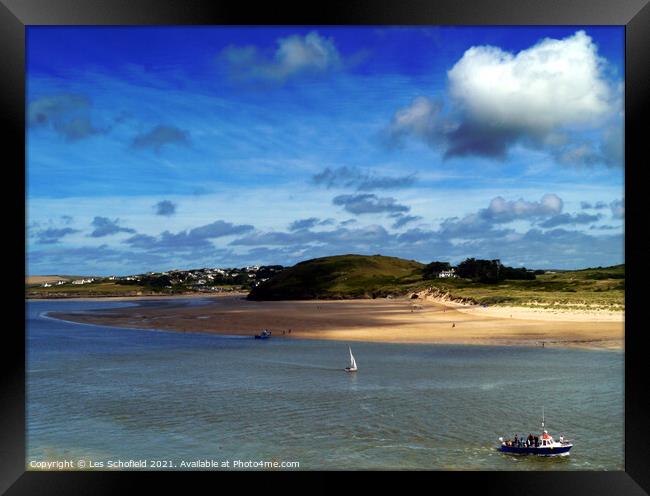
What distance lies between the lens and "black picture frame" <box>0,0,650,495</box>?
7738mm

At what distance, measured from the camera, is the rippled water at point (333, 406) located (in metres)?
12.6

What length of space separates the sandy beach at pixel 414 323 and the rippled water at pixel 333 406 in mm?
2848

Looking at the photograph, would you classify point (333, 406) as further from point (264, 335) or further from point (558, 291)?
point (558, 291)

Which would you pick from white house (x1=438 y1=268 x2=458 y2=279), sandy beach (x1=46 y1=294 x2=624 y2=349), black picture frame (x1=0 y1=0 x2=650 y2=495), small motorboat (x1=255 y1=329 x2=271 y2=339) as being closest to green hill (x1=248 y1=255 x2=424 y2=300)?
white house (x1=438 y1=268 x2=458 y2=279)

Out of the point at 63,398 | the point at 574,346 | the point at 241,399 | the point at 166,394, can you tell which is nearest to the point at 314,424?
the point at 241,399

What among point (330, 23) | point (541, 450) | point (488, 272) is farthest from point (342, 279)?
point (330, 23)

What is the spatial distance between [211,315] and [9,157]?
134 feet

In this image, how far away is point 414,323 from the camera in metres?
36.2

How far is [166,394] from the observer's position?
18.7 m

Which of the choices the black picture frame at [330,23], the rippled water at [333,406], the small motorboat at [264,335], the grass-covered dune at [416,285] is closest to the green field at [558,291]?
the grass-covered dune at [416,285]

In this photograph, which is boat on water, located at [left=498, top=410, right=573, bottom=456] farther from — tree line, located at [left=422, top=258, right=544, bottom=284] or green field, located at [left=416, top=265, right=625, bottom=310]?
tree line, located at [left=422, top=258, right=544, bottom=284]

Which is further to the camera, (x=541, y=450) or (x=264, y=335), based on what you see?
(x=264, y=335)

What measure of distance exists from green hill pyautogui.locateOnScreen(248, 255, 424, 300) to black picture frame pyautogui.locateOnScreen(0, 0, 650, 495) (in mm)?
51575

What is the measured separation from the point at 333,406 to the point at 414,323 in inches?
810
